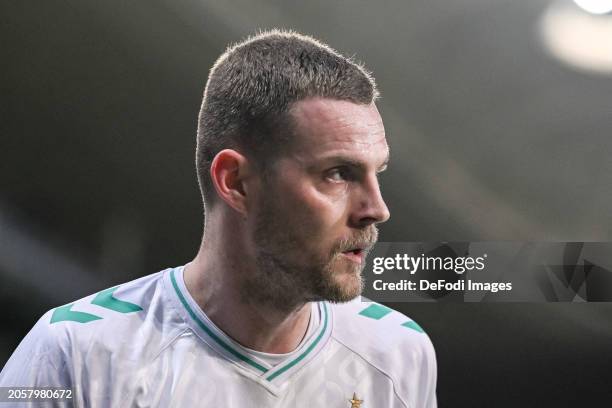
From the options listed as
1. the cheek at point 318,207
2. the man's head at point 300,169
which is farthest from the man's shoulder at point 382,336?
the cheek at point 318,207

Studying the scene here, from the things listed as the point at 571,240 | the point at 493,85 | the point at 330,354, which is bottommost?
the point at 330,354

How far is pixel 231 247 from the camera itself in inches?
54.5

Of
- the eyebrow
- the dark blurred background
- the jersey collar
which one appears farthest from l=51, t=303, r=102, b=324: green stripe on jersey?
the eyebrow

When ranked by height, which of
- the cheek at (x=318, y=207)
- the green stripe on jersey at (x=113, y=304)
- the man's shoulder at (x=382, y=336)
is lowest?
the green stripe on jersey at (x=113, y=304)

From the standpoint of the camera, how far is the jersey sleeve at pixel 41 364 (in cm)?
133

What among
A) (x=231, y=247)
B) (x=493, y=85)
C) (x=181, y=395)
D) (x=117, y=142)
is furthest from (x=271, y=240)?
(x=493, y=85)

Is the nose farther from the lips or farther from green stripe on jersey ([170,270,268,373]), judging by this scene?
green stripe on jersey ([170,270,268,373])

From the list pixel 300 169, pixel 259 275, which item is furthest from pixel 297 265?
pixel 300 169

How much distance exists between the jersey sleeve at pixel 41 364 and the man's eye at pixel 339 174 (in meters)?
0.62

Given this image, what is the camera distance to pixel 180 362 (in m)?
1.37

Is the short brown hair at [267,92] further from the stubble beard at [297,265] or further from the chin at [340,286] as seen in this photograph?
the chin at [340,286]

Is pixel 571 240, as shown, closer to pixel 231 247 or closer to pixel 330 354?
pixel 330 354

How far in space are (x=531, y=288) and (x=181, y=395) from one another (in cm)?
90

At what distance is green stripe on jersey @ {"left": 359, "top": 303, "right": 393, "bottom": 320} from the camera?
5.28 ft
